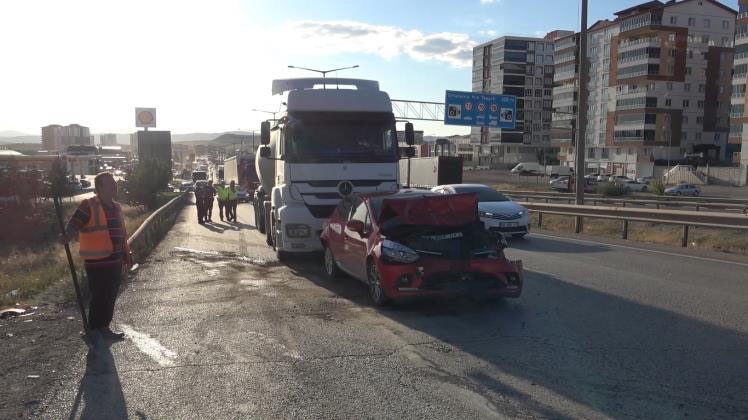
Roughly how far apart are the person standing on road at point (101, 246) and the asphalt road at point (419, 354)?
15.5 inches

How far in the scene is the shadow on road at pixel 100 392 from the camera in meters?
4.88

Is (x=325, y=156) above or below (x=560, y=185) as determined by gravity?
above

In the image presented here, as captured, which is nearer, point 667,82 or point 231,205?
point 231,205

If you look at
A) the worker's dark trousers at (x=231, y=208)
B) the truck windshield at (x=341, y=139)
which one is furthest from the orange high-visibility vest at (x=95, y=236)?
the worker's dark trousers at (x=231, y=208)

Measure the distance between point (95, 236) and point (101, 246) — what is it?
12cm

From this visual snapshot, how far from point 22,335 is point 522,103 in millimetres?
119287

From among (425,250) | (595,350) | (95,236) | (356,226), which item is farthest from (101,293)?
(595,350)

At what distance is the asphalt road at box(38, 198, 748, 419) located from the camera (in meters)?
4.98

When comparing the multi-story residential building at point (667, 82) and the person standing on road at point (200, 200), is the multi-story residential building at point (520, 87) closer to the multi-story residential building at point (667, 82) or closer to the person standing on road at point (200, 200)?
the multi-story residential building at point (667, 82)

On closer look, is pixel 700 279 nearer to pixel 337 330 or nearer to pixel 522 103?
pixel 337 330

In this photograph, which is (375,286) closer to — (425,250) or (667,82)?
(425,250)

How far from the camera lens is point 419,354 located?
632 centimetres

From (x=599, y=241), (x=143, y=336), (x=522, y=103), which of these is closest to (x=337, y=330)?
(x=143, y=336)

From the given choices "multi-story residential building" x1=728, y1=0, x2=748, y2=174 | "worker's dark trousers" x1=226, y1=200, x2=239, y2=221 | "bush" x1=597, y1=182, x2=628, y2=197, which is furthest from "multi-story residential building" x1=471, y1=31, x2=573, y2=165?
"worker's dark trousers" x1=226, y1=200, x2=239, y2=221
